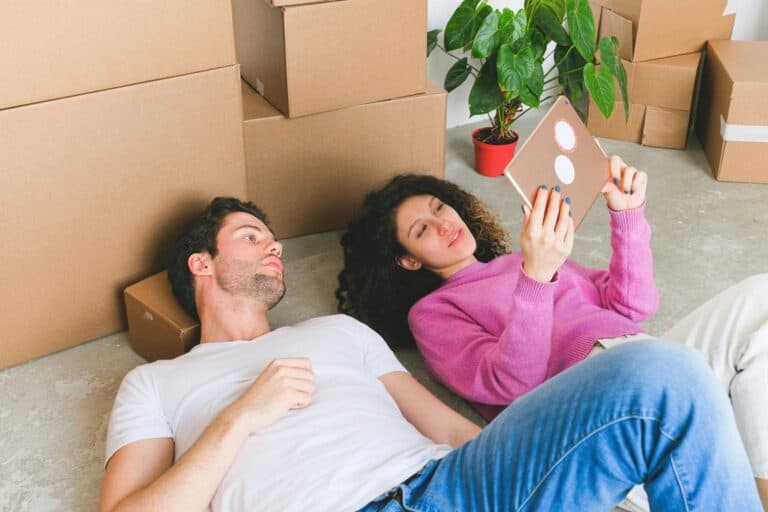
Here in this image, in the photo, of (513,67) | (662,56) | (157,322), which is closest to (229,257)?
(157,322)

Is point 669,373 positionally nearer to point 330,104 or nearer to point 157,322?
point 157,322

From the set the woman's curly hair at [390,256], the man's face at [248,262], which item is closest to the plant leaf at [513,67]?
the woman's curly hair at [390,256]

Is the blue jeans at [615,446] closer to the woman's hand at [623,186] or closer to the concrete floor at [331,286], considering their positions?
the woman's hand at [623,186]

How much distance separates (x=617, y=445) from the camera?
3.48ft

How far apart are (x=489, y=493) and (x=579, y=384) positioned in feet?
0.59

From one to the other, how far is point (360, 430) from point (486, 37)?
139 cm

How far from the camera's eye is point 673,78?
2754 millimetres

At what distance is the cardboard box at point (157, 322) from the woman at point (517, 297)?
1.25 feet

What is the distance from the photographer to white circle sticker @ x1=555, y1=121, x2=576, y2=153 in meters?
1.40

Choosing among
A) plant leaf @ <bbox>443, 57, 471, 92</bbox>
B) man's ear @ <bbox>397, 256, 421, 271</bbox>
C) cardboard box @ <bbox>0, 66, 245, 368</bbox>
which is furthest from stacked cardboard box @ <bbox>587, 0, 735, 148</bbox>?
cardboard box @ <bbox>0, 66, 245, 368</bbox>

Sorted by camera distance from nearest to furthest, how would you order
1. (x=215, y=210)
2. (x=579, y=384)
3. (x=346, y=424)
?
(x=579, y=384), (x=346, y=424), (x=215, y=210)

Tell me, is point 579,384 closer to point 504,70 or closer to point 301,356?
point 301,356

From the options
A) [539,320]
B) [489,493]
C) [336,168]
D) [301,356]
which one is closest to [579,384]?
[489,493]

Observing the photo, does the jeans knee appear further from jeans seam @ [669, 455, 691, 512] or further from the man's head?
the man's head
